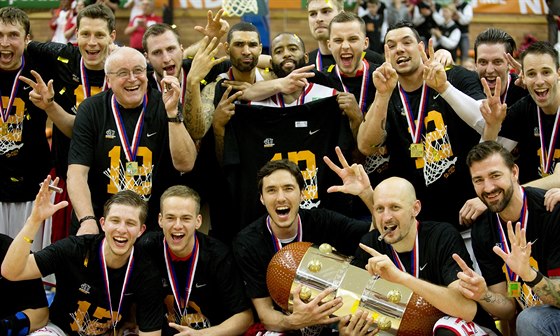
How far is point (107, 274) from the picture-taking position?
19.2 feet

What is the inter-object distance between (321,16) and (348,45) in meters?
1.05

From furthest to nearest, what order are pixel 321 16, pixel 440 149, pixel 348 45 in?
1. pixel 321 16
2. pixel 348 45
3. pixel 440 149

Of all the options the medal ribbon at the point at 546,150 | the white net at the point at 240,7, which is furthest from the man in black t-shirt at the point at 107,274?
the white net at the point at 240,7

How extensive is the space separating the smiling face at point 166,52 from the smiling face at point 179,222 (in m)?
1.38

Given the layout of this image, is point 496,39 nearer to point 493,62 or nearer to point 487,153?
point 493,62

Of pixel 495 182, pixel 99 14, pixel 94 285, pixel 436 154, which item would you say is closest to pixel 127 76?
pixel 99 14

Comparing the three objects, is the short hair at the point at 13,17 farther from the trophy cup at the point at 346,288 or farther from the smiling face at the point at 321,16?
the trophy cup at the point at 346,288

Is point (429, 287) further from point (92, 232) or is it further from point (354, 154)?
point (92, 232)

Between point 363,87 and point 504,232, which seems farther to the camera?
point 363,87

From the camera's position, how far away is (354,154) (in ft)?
22.7

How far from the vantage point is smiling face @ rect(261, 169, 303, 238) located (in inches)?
237

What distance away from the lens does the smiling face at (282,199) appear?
6.03 metres

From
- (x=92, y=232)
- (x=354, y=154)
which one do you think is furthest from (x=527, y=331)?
(x=92, y=232)

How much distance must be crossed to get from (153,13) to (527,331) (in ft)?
32.5
